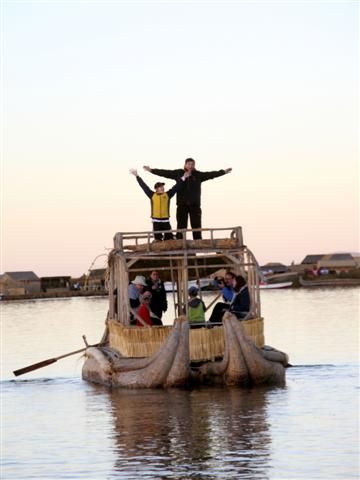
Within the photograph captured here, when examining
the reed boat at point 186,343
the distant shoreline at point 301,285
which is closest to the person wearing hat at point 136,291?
the reed boat at point 186,343

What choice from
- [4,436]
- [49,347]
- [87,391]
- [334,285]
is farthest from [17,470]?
[334,285]

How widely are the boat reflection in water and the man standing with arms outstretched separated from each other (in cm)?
428

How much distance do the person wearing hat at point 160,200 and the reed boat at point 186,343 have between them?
0.78m

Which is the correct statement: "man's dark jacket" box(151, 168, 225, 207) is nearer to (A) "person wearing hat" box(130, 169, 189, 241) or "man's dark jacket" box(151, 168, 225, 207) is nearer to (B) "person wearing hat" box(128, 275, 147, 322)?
(A) "person wearing hat" box(130, 169, 189, 241)

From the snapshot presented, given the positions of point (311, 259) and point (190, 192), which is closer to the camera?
point (190, 192)

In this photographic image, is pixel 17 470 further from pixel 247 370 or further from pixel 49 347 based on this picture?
pixel 49 347

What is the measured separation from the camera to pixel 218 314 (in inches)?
1238

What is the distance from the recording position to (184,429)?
2466cm

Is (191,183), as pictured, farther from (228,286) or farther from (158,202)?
(228,286)

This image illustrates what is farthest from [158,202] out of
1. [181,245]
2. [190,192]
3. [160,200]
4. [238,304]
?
[238,304]

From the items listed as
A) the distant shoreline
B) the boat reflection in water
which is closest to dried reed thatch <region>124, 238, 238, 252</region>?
the boat reflection in water

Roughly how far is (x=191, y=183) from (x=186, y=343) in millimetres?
4493

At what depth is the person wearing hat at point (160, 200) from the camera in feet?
106

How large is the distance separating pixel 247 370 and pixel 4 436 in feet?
20.7
